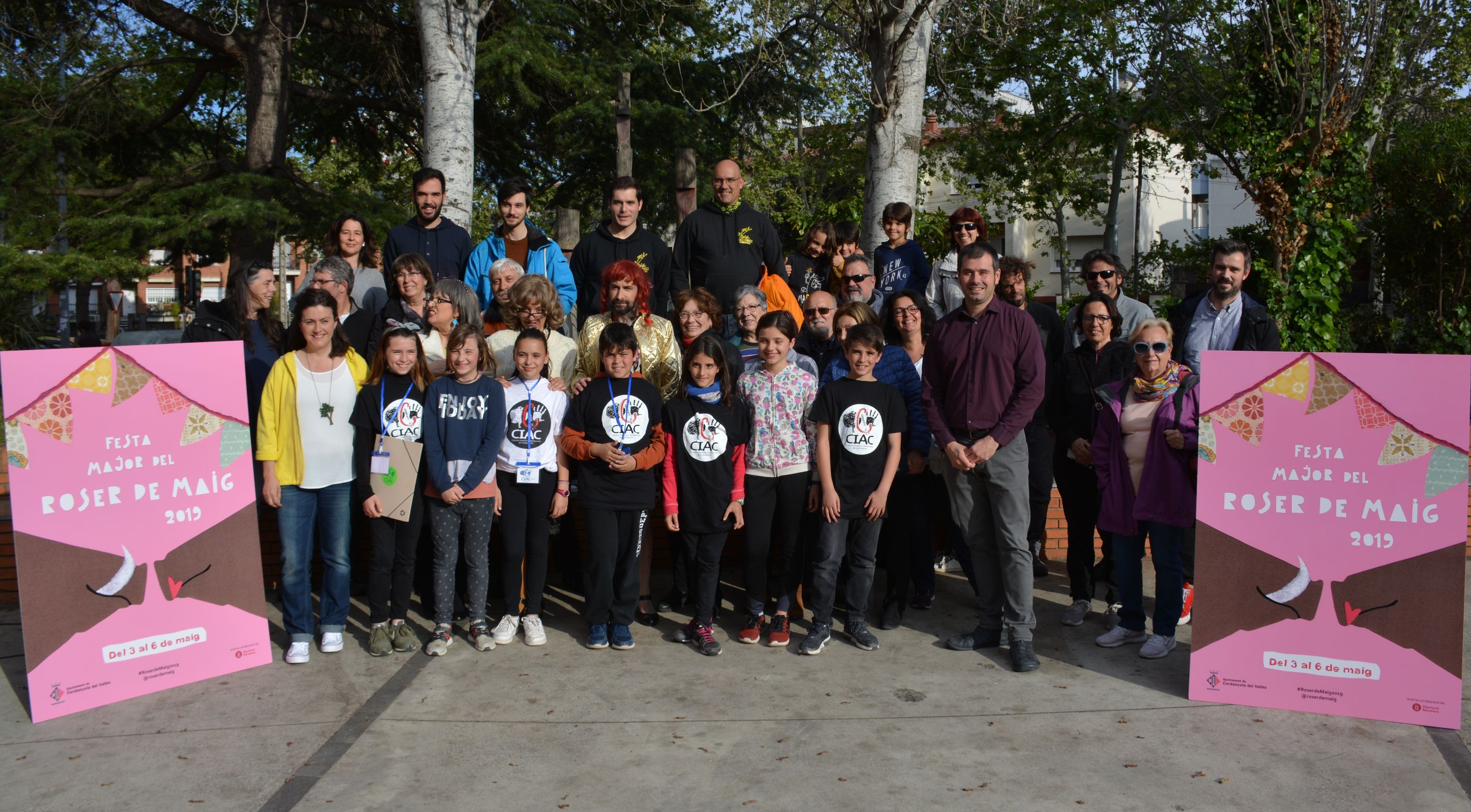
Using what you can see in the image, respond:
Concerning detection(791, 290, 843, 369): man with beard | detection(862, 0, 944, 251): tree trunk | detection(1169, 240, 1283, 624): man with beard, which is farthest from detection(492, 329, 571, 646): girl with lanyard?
detection(862, 0, 944, 251): tree trunk

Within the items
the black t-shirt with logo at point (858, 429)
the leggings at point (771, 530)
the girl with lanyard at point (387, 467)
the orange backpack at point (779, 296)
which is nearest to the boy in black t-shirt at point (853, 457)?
the black t-shirt with logo at point (858, 429)

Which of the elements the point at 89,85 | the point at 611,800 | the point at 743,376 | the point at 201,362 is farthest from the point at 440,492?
the point at 89,85

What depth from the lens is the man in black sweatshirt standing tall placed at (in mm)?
6461

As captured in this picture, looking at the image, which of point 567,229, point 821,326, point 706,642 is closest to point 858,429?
point 821,326

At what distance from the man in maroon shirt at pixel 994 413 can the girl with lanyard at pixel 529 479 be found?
1.84 meters

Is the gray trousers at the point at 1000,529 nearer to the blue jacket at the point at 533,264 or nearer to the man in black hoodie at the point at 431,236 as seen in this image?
the blue jacket at the point at 533,264

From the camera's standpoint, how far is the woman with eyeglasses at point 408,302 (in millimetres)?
5328

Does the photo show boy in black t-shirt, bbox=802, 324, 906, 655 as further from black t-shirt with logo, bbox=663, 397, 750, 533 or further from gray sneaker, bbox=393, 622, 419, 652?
gray sneaker, bbox=393, 622, 419, 652

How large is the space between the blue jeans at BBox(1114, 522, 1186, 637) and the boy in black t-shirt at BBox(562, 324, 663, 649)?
2300 millimetres

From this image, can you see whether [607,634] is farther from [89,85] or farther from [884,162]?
[89,85]

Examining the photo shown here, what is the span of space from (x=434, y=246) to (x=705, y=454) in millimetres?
2587

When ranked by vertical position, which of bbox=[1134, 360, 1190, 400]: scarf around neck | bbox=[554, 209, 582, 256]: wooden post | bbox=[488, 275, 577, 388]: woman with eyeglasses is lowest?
bbox=[1134, 360, 1190, 400]: scarf around neck

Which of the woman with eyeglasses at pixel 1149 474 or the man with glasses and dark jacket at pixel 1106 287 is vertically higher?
the man with glasses and dark jacket at pixel 1106 287

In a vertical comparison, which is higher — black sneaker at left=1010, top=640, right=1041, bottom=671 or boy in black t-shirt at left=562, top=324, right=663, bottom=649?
boy in black t-shirt at left=562, top=324, right=663, bottom=649
